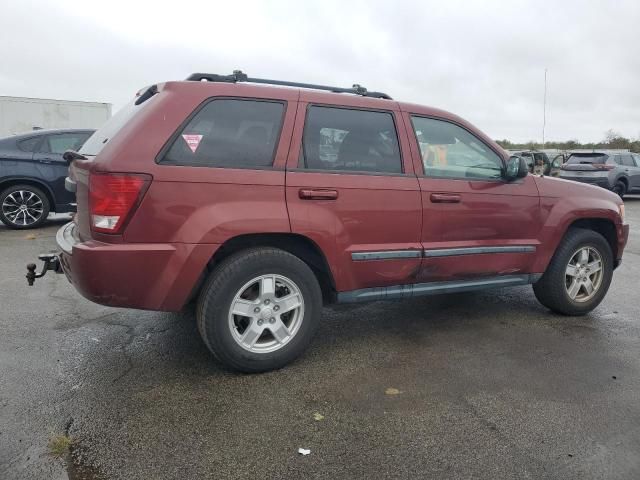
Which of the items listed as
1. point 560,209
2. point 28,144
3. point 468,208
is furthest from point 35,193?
point 560,209

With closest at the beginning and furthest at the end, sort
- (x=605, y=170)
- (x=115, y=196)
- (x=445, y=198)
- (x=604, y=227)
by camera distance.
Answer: (x=115, y=196)
(x=445, y=198)
(x=604, y=227)
(x=605, y=170)

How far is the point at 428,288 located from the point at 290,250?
1144 millimetres

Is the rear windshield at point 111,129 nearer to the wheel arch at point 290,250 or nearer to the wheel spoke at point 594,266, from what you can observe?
the wheel arch at point 290,250

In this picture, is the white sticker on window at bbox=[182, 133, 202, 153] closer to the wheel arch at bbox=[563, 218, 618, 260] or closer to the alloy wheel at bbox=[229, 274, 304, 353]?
the alloy wheel at bbox=[229, 274, 304, 353]

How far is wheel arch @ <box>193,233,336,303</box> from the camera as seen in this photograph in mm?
3223

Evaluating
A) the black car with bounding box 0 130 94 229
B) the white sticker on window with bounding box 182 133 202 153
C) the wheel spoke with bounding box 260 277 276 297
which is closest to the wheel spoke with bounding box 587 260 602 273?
the wheel spoke with bounding box 260 277 276 297

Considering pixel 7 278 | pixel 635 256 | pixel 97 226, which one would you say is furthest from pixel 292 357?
pixel 635 256

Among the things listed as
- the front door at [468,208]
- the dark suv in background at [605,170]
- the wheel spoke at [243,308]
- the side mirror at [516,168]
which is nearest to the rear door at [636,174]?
the dark suv in background at [605,170]

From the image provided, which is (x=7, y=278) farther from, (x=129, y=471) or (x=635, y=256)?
(x=635, y=256)

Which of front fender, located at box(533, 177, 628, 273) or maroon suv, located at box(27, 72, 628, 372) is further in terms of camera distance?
front fender, located at box(533, 177, 628, 273)

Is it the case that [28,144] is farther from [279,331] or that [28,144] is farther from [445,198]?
[445,198]

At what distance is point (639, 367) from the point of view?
140 inches

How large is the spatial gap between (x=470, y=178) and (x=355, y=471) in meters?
2.42

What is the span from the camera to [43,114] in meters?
17.0
